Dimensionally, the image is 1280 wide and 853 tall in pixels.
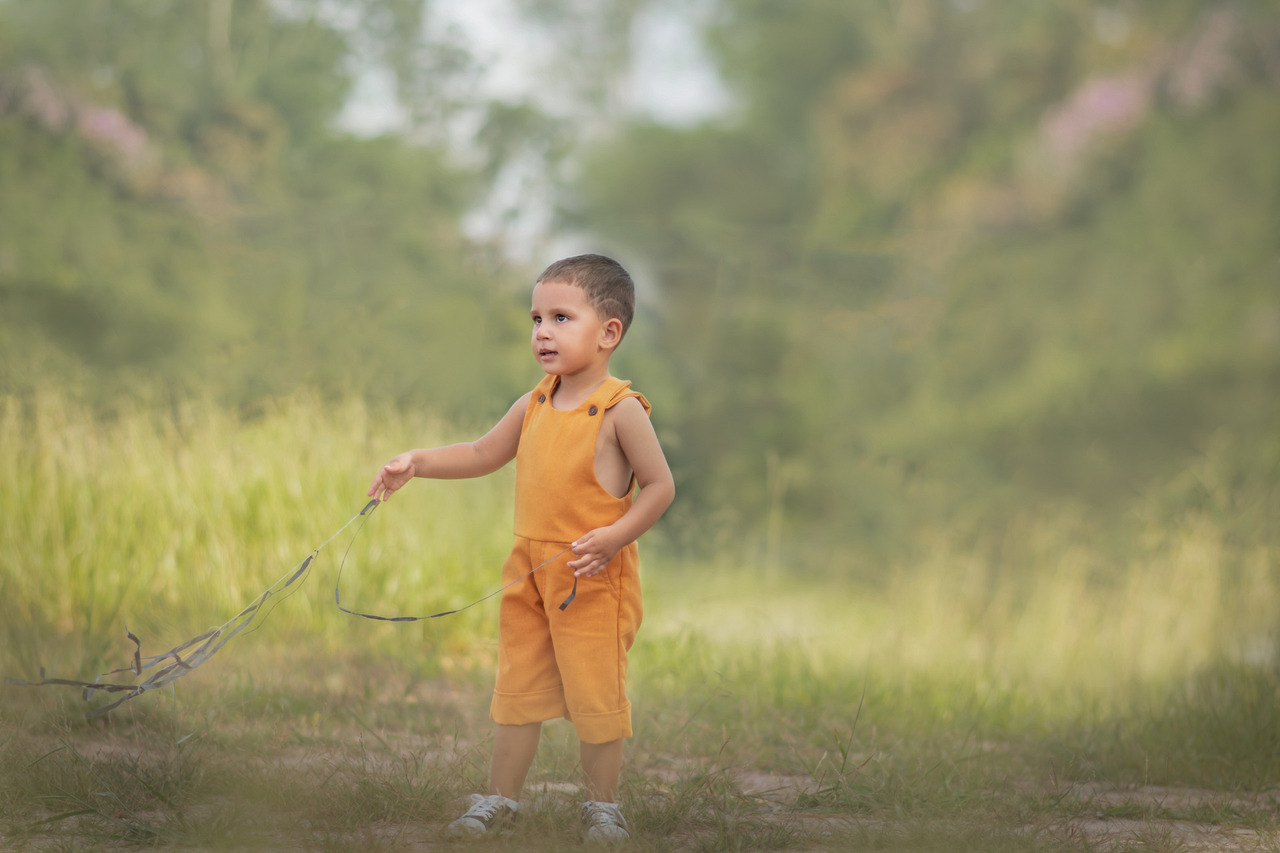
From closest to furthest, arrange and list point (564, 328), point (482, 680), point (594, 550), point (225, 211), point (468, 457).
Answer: point (594, 550)
point (564, 328)
point (468, 457)
point (482, 680)
point (225, 211)

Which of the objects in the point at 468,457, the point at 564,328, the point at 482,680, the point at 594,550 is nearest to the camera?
the point at 594,550

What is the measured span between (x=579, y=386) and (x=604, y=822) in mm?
939

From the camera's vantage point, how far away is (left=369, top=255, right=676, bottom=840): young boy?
2.22 meters

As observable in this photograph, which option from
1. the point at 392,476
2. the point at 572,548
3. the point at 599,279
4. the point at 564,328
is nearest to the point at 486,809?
the point at 572,548

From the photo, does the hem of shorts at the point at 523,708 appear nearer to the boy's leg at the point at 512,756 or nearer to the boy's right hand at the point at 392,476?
the boy's leg at the point at 512,756

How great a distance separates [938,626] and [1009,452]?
2922 millimetres

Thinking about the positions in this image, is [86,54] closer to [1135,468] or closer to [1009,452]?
[1009,452]

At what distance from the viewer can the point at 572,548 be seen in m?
2.16

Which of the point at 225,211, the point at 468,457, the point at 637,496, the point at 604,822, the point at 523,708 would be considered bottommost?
the point at 604,822

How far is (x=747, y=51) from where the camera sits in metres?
10.2

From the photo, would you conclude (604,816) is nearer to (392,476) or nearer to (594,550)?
(594,550)

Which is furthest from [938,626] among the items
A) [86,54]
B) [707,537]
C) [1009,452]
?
[86,54]

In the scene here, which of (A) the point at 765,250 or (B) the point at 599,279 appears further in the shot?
(A) the point at 765,250

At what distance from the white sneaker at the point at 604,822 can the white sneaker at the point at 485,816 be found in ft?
0.53
